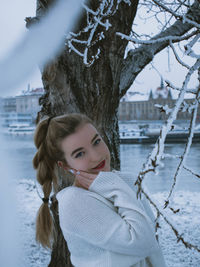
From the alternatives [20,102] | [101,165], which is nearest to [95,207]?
[101,165]

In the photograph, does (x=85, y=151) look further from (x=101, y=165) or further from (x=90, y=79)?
(x=90, y=79)

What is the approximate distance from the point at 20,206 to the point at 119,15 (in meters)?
4.01

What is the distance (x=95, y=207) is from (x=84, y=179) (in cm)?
15

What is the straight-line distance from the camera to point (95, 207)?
1.06m

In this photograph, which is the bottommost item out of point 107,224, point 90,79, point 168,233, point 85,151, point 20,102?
point 168,233

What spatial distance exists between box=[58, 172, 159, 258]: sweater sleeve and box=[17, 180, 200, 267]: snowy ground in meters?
1.17

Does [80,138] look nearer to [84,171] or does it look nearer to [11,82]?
[84,171]

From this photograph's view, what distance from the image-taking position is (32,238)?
385 cm

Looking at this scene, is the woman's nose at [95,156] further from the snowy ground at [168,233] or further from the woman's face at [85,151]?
the snowy ground at [168,233]

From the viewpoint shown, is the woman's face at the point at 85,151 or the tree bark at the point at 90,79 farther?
the tree bark at the point at 90,79

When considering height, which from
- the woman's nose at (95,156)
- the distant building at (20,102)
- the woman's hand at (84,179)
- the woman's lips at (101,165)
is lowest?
the woman's hand at (84,179)

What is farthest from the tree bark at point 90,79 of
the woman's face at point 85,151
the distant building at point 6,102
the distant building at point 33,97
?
the woman's face at point 85,151

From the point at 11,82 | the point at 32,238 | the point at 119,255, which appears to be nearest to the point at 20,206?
the point at 32,238

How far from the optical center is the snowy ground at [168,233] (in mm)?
3244
